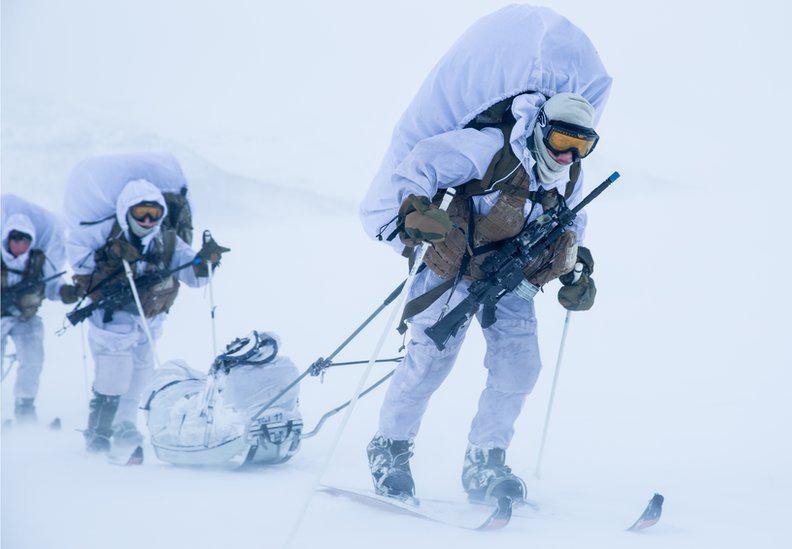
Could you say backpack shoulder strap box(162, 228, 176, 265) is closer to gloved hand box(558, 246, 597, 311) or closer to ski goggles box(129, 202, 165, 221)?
ski goggles box(129, 202, 165, 221)

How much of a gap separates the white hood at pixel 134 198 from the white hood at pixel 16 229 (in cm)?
180


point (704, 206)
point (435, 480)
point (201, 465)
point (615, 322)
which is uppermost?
point (704, 206)

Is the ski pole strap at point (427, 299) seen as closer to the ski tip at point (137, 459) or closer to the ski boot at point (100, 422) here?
the ski tip at point (137, 459)

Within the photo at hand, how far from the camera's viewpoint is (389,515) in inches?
102

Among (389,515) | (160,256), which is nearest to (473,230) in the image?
(389,515)

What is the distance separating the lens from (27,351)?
6340mm

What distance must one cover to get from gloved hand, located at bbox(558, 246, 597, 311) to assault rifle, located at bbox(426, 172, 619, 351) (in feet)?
0.85

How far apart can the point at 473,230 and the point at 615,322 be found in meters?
4.42

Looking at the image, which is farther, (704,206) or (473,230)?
(704,206)

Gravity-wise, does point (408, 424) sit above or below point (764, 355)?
below


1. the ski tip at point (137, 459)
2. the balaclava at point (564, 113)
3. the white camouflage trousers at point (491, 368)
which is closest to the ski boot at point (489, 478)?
the white camouflage trousers at point (491, 368)

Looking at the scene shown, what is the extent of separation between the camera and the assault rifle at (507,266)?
269 cm

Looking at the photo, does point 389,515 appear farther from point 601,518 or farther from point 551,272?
A: point 551,272

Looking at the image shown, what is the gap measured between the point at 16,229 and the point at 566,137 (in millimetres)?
4851
